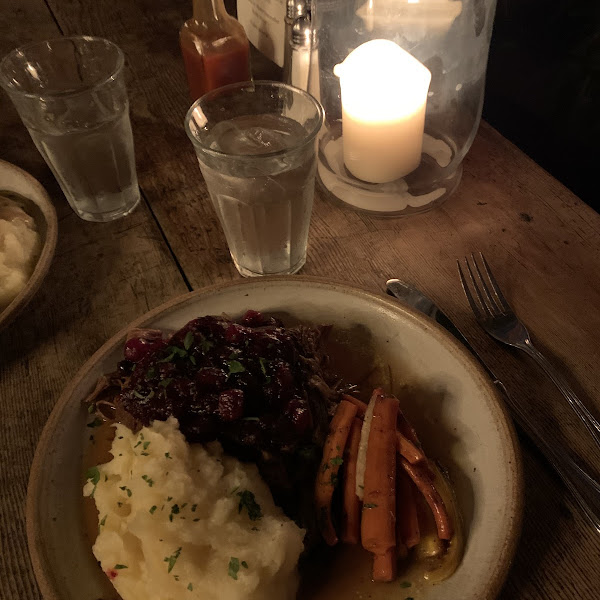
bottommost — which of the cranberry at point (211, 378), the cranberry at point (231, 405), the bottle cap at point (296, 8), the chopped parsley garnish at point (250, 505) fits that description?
the chopped parsley garnish at point (250, 505)

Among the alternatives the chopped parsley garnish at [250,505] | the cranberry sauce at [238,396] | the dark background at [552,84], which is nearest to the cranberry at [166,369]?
the cranberry sauce at [238,396]

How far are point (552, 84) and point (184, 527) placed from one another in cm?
229

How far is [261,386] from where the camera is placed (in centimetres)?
107

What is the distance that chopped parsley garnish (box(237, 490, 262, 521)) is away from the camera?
0.95 meters

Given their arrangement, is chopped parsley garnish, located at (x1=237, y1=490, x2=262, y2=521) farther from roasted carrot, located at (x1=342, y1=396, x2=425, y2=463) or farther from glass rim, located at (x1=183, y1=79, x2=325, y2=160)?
glass rim, located at (x1=183, y1=79, x2=325, y2=160)

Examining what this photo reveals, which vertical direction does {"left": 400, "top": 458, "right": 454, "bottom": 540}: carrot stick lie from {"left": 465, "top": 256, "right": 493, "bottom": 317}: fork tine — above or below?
above

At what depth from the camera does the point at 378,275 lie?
61.2 inches

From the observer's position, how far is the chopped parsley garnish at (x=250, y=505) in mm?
949

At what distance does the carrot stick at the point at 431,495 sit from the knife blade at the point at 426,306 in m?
0.32

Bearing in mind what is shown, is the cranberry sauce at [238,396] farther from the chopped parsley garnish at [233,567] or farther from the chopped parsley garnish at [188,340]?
the chopped parsley garnish at [233,567]

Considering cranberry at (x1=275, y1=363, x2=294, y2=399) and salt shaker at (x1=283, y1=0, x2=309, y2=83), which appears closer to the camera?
cranberry at (x1=275, y1=363, x2=294, y2=399)

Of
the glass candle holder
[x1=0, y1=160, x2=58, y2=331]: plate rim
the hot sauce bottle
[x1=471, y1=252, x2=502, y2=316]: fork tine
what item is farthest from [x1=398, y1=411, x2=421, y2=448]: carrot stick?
the hot sauce bottle

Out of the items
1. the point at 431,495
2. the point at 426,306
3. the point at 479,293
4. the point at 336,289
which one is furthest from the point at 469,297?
the point at 431,495

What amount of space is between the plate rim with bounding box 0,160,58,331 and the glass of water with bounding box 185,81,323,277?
46cm
